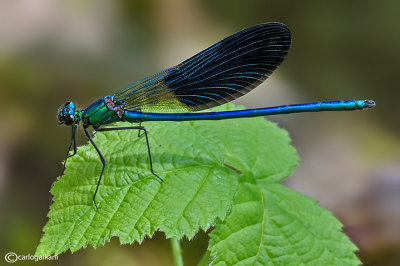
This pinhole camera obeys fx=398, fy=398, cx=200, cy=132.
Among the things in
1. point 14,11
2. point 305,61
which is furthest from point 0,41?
point 305,61

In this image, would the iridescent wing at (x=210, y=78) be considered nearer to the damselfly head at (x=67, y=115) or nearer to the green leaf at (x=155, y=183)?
the green leaf at (x=155, y=183)

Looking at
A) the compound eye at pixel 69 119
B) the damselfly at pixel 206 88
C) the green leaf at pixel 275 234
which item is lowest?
the green leaf at pixel 275 234

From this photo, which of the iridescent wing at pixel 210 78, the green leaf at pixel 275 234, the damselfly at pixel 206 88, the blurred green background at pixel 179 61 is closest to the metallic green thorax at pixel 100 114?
the damselfly at pixel 206 88

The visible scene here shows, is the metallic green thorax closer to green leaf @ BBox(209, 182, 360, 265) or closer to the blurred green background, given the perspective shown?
green leaf @ BBox(209, 182, 360, 265)

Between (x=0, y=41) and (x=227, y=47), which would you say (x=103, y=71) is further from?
(x=227, y=47)

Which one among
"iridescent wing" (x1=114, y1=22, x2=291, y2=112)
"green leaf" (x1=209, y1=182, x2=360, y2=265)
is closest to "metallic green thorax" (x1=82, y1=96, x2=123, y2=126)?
"iridescent wing" (x1=114, y1=22, x2=291, y2=112)
